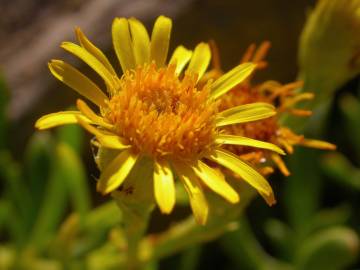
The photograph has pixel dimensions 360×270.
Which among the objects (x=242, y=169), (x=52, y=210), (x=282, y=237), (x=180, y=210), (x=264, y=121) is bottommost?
(x=282, y=237)

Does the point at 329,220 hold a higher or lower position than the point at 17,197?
lower

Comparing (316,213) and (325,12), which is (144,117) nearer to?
(325,12)

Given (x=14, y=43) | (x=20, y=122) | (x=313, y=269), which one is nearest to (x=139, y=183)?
(x=313, y=269)

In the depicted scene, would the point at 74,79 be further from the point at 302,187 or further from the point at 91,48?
the point at 302,187

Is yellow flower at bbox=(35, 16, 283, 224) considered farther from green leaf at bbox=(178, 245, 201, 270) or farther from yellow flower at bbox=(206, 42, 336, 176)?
green leaf at bbox=(178, 245, 201, 270)

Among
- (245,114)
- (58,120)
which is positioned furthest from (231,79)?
(58,120)

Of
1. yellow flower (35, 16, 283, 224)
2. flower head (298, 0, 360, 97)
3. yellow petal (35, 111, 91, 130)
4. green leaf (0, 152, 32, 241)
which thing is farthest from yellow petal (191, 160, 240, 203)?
green leaf (0, 152, 32, 241)

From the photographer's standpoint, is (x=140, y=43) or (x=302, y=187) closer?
(x=140, y=43)
